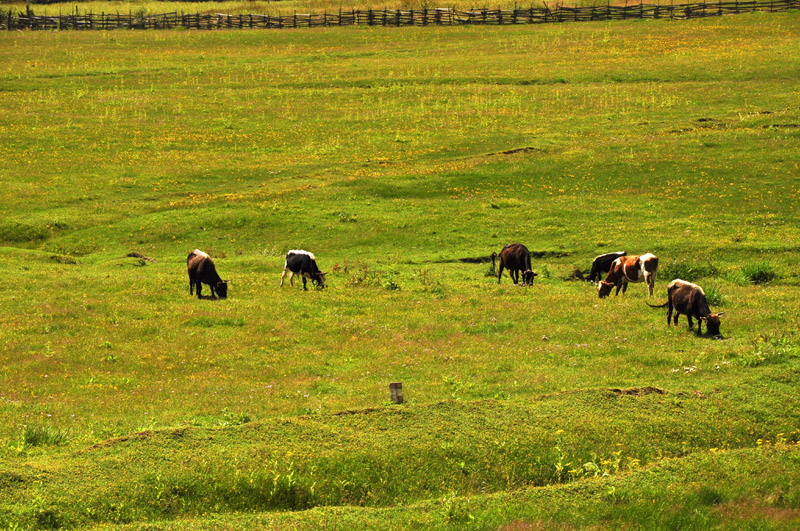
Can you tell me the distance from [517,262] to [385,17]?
79.7 metres

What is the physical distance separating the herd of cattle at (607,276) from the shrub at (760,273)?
12.6ft

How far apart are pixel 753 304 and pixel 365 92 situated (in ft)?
164

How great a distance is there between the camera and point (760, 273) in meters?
27.8

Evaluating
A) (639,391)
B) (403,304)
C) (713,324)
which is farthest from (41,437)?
(713,324)

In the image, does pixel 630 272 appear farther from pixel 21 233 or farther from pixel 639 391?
pixel 21 233

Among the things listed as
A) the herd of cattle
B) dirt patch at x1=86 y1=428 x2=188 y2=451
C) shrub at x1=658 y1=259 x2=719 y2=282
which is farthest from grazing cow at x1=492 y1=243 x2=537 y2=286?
dirt patch at x1=86 y1=428 x2=188 y2=451

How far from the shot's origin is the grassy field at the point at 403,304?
12.3 metres

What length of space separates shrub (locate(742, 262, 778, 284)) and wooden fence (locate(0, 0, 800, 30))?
242 feet

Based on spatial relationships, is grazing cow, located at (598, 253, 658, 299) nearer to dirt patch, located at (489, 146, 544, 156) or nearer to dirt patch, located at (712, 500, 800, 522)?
dirt patch, located at (712, 500, 800, 522)

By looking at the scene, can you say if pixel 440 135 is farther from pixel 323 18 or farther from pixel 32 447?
pixel 323 18

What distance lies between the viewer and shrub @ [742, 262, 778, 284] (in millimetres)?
27609

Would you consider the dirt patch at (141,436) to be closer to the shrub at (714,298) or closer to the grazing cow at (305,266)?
the grazing cow at (305,266)

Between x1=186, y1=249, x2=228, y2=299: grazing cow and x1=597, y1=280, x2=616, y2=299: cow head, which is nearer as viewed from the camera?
x1=597, y1=280, x2=616, y2=299: cow head

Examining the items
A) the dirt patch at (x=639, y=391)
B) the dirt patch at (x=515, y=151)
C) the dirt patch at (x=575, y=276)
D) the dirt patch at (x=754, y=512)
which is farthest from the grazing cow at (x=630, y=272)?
the dirt patch at (x=515, y=151)
